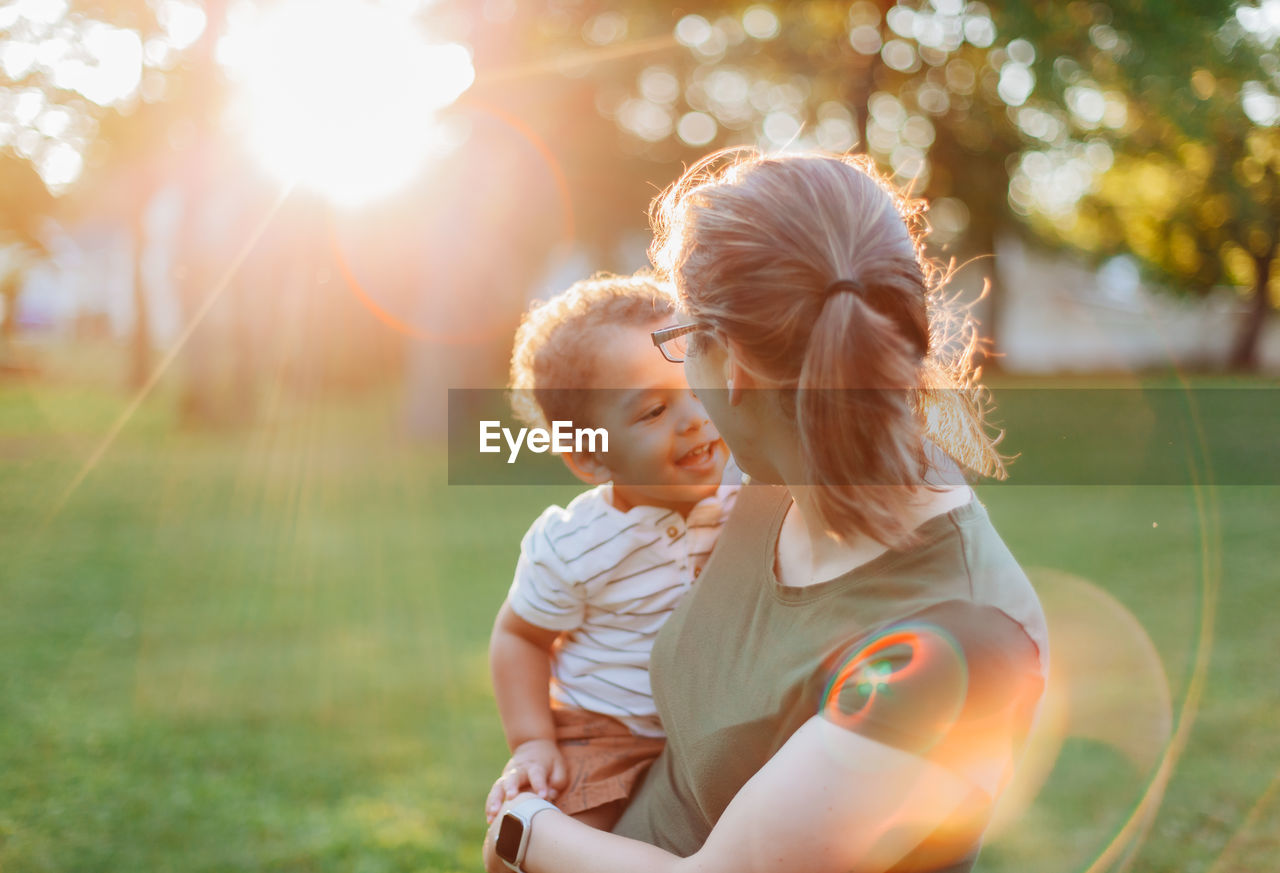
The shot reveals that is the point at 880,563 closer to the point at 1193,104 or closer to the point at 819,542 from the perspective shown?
the point at 819,542

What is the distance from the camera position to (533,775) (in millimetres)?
1861

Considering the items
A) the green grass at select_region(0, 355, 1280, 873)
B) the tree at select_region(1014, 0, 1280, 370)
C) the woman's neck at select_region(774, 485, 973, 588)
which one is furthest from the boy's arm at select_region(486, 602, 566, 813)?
the tree at select_region(1014, 0, 1280, 370)

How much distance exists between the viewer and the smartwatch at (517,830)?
1.59 m

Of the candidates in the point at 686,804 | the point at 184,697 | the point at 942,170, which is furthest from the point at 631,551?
the point at 942,170

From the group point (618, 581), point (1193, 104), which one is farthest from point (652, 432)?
point (1193, 104)

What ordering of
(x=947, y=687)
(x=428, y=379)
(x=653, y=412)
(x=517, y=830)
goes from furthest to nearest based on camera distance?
(x=428, y=379) < (x=653, y=412) < (x=517, y=830) < (x=947, y=687)

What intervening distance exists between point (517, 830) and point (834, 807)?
600mm

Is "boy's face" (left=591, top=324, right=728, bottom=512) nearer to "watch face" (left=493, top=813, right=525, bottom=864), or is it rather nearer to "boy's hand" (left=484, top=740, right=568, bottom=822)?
"boy's hand" (left=484, top=740, right=568, bottom=822)

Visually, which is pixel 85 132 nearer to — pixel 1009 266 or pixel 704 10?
pixel 704 10

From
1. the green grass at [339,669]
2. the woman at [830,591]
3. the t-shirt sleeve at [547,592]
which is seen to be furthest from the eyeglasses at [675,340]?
the green grass at [339,669]

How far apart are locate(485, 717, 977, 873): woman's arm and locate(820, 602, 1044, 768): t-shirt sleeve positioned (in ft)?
0.08

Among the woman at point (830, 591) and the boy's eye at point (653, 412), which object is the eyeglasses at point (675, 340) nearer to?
→ the woman at point (830, 591)

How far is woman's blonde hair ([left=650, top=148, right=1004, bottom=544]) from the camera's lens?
4.26ft

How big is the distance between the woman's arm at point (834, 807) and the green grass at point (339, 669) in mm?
2754
